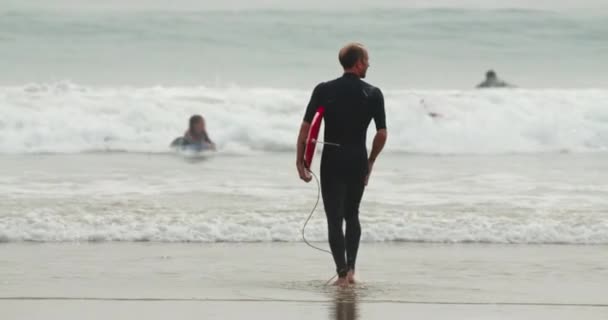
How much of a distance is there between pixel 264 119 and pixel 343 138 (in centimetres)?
1792

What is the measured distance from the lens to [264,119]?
25734mm

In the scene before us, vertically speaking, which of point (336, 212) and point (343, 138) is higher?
point (343, 138)

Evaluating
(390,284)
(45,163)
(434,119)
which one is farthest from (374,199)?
(434,119)

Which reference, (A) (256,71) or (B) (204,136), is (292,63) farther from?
(B) (204,136)

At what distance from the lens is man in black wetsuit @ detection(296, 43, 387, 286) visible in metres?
7.78

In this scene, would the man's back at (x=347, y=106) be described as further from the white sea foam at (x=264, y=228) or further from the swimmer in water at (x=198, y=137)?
the swimmer in water at (x=198, y=137)

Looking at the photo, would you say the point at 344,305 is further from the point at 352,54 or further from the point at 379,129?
the point at 352,54

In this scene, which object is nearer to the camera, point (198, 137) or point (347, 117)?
point (347, 117)

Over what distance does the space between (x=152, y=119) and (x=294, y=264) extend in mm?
16900

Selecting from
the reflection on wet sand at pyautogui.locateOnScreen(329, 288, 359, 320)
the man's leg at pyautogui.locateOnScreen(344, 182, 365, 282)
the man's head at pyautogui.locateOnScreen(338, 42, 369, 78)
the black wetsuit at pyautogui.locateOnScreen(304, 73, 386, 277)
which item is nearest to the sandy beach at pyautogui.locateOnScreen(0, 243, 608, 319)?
the reflection on wet sand at pyautogui.locateOnScreen(329, 288, 359, 320)

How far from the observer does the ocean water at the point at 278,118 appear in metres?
11.4

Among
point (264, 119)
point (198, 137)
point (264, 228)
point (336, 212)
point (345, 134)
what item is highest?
point (264, 119)

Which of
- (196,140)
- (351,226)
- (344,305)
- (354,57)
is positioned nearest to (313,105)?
(354,57)

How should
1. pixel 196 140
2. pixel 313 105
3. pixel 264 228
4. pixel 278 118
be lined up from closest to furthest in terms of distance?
pixel 313 105, pixel 264 228, pixel 196 140, pixel 278 118
